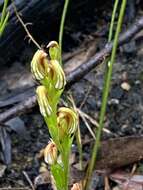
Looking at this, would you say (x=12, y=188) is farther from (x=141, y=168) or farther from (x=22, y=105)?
(x=141, y=168)

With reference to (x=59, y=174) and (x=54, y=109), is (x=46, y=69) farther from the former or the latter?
(x=59, y=174)

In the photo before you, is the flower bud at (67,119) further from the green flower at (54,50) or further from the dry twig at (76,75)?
the dry twig at (76,75)

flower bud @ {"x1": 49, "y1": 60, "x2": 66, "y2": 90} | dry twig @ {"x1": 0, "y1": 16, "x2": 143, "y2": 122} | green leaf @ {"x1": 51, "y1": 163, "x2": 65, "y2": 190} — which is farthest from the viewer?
dry twig @ {"x1": 0, "y1": 16, "x2": 143, "y2": 122}

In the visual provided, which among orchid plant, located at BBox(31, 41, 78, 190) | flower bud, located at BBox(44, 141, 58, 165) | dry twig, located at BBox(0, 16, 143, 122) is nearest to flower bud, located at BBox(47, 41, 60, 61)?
orchid plant, located at BBox(31, 41, 78, 190)

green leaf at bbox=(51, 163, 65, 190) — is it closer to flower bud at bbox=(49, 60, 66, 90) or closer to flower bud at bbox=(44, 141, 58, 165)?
flower bud at bbox=(44, 141, 58, 165)

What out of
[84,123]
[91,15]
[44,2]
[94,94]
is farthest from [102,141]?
[91,15]

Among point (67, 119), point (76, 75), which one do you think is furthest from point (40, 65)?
point (76, 75)

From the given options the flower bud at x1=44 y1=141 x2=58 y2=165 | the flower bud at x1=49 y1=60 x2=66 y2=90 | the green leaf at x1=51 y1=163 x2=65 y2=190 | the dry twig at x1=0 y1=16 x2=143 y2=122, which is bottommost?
the dry twig at x1=0 y1=16 x2=143 y2=122
